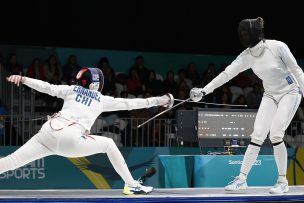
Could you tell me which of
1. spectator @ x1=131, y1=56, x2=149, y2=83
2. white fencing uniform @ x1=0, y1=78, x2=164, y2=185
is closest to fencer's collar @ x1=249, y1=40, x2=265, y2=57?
white fencing uniform @ x1=0, y1=78, x2=164, y2=185

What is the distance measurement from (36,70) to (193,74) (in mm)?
2789

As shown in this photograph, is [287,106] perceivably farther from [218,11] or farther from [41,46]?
[218,11]

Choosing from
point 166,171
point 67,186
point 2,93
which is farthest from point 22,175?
point 166,171

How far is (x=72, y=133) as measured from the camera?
5.02 meters

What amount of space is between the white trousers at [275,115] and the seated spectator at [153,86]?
443 cm

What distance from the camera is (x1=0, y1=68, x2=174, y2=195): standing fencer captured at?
16.5ft

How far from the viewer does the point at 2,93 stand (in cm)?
919

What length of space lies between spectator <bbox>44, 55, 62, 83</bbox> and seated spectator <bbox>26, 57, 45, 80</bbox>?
0.25ft

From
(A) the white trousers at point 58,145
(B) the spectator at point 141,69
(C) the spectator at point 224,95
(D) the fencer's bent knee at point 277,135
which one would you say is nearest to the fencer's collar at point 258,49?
(D) the fencer's bent knee at point 277,135

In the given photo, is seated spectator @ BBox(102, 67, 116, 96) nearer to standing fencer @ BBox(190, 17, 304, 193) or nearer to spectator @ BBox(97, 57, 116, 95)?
spectator @ BBox(97, 57, 116, 95)

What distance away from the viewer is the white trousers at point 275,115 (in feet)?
18.1

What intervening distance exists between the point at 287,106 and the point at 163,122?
136 inches

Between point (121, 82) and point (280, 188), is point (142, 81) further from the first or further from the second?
point (280, 188)

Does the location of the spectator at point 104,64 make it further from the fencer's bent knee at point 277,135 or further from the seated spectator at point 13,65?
the fencer's bent knee at point 277,135
